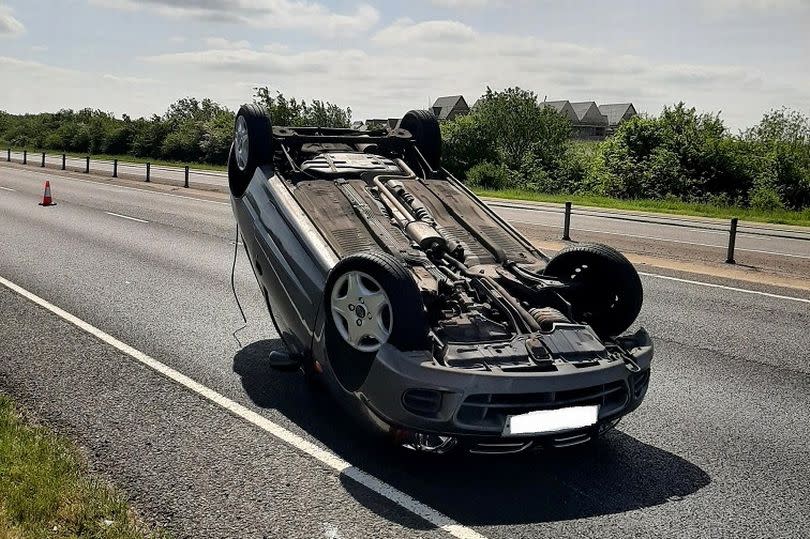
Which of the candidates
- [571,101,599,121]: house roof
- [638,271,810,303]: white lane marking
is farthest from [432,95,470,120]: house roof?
[638,271,810,303]: white lane marking

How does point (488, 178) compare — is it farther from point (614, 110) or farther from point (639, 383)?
point (614, 110)

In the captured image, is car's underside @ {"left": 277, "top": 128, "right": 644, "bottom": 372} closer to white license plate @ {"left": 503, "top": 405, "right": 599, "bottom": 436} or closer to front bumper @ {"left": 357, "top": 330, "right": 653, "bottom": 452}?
front bumper @ {"left": 357, "top": 330, "right": 653, "bottom": 452}

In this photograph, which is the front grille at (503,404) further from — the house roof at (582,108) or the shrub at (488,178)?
the house roof at (582,108)

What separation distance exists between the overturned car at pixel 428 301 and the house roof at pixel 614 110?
396ft

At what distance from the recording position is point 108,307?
8844 millimetres

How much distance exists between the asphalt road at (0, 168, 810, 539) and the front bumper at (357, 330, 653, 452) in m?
0.39

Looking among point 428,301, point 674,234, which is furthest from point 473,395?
point 674,234

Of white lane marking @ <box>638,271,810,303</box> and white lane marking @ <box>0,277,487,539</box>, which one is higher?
white lane marking @ <box>638,271,810,303</box>

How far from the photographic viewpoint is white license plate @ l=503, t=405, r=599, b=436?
172 inches

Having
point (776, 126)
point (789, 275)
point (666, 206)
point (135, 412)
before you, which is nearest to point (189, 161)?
point (666, 206)

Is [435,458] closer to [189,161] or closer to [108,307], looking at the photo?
[108,307]

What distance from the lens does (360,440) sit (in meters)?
5.24

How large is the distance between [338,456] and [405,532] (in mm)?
1026

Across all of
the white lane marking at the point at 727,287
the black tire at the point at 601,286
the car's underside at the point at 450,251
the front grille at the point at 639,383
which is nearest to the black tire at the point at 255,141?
the car's underside at the point at 450,251
